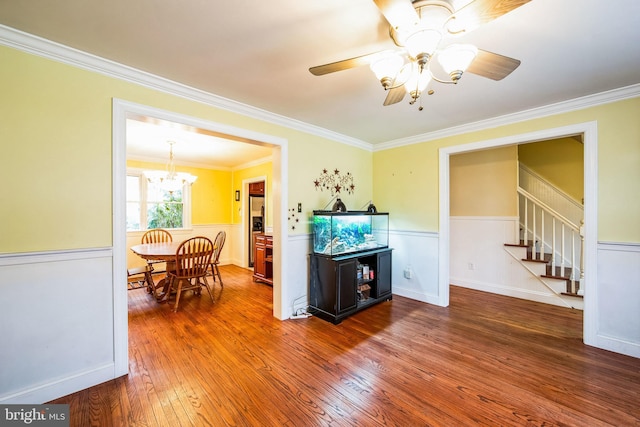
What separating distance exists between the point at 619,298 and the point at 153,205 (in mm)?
6987

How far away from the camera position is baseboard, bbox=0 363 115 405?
5.38 feet

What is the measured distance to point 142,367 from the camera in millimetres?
2104

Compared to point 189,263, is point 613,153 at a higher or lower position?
higher

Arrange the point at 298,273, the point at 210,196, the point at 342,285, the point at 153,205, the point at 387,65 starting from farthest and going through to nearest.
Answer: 1. the point at 210,196
2. the point at 153,205
3. the point at 298,273
4. the point at 342,285
5. the point at 387,65

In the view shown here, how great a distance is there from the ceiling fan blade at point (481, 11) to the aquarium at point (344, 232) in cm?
217

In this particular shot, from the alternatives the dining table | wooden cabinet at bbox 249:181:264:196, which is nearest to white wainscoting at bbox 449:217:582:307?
wooden cabinet at bbox 249:181:264:196

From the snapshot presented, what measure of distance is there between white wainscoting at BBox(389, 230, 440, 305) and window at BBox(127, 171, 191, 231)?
4506 mm

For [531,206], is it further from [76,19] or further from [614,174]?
[76,19]

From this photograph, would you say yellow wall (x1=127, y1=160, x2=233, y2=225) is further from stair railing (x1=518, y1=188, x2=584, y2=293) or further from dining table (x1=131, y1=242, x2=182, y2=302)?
stair railing (x1=518, y1=188, x2=584, y2=293)

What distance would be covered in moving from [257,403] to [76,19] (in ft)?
8.65

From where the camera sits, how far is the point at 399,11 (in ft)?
3.51

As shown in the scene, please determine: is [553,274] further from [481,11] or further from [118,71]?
[118,71]

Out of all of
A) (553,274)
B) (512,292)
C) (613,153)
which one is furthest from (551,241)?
(613,153)

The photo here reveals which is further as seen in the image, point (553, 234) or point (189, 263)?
point (553, 234)
